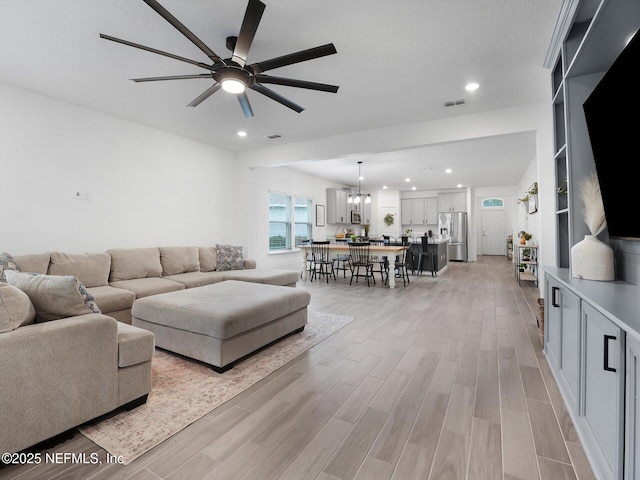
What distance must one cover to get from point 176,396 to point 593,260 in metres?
2.99

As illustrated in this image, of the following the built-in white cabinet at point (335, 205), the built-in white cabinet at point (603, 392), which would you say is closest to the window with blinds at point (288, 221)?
the built-in white cabinet at point (335, 205)

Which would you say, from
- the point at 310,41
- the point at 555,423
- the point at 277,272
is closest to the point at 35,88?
the point at 310,41

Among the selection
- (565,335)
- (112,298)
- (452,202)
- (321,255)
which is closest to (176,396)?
(112,298)

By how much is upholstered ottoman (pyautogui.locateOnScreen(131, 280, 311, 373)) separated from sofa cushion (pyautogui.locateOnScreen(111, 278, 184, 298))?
2.38 feet

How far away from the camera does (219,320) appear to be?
2.49m

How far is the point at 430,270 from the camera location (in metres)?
8.02

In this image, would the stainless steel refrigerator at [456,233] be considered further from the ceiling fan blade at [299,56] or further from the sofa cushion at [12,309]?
the sofa cushion at [12,309]

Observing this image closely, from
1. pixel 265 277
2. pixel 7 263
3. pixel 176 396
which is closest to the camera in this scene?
pixel 176 396

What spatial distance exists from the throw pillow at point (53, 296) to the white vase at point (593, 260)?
10.7 feet

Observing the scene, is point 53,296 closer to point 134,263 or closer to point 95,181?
point 134,263

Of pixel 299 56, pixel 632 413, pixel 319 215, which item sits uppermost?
pixel 299 56

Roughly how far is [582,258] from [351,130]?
13.0 feet

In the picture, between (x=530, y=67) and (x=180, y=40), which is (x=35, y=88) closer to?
(x=180, y=40)

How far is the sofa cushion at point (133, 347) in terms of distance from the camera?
6.45 feet
